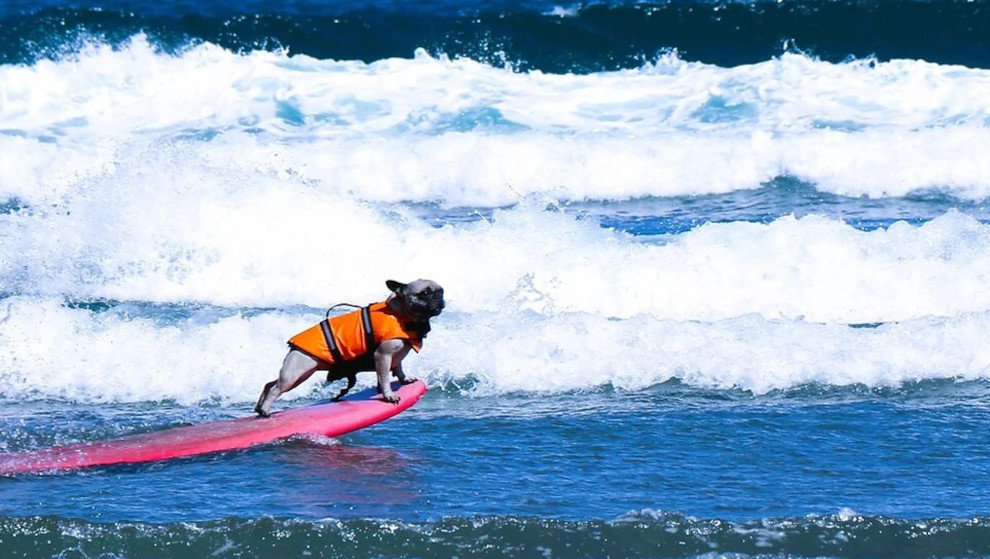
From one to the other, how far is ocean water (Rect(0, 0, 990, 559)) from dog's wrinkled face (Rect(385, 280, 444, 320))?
0.78 meters

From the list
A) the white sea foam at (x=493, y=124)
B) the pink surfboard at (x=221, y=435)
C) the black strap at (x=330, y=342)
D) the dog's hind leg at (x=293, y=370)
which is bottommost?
the pink surfboard at (x=221, y=435)

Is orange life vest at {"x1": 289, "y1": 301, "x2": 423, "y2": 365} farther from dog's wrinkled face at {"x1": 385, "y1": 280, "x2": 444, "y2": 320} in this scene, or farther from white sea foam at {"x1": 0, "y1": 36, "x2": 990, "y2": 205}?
white sea foam at {"x1": 0, "y1": 36, "x2": 990, "y2": 205}

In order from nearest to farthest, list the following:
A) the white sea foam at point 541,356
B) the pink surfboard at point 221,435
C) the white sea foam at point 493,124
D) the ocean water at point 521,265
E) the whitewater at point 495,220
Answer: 1. the ocean water at point 521,265
2. the pink surfboard at point 221,435
3. the white sea foam at point 541,356
4. the whitewater at point 495,220
5. the white sea foam at point 493,124

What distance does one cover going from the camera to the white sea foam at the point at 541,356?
27.7 feet

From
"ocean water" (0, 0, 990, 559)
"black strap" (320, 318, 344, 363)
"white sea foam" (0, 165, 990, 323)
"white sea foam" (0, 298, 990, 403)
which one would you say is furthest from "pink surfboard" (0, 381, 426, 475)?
"white sea foam" (0, 165, 990, 323)

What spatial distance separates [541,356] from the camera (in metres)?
8.74

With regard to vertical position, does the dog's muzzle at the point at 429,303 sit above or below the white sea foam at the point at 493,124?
below

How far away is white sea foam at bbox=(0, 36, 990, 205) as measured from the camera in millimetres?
15375

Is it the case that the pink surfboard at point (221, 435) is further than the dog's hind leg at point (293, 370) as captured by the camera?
No

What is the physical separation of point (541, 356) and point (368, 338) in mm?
1782

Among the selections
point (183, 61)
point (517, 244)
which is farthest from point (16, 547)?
point (183, 61)

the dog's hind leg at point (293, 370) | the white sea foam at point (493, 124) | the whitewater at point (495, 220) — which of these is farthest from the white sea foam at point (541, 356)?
the white sea foam at point (493, 124)

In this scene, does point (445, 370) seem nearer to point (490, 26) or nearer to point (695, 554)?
point (695, 554)

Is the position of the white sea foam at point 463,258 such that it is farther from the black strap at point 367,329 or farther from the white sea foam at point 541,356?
the black strap at point 367,329
